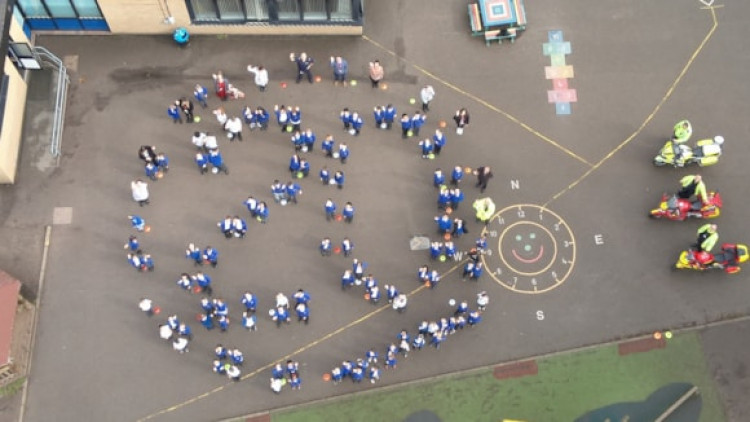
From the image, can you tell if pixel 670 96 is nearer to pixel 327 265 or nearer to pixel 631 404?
pixel 631 404

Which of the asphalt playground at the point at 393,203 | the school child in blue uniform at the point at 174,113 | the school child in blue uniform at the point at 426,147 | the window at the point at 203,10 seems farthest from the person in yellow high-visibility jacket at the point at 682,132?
the school child in blue uniform at the point at 174,113

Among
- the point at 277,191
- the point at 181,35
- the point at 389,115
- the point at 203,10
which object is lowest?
the point at 277,191

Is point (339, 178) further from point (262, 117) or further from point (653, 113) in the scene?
point (653, 113)

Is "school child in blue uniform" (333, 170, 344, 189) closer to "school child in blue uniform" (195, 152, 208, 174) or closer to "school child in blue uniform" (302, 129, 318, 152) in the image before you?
"school child in blue uniform" (302, 129, 318, 152)

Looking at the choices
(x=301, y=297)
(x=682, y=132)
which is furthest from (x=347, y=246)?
(x=682, y=132)

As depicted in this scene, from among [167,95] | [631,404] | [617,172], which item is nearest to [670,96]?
[617,172]
